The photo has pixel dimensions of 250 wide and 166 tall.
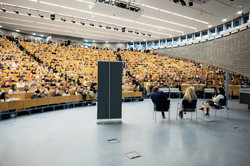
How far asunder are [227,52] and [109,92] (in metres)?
13.9

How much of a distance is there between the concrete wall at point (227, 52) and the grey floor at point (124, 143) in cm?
975

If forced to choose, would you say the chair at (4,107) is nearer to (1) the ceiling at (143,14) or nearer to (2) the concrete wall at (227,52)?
(1) the ceiling at (143,14)

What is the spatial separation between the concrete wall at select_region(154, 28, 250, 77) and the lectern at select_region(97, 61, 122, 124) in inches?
472

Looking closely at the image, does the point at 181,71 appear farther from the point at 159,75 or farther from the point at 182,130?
the point at 182,130

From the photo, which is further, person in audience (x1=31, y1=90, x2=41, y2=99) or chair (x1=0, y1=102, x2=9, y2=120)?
person in audience (x1=31, y1=90, x2=41, y2=99)

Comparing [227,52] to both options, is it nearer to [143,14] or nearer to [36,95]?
[143,14]

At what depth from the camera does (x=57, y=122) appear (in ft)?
14.8

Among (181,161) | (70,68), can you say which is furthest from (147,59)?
(181,161)

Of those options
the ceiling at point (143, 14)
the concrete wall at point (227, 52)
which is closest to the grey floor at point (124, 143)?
the ceiling at point (143, 14)

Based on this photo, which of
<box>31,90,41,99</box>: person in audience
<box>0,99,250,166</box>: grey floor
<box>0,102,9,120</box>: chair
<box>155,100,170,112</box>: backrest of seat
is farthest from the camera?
<box>31,90,41,99</box>: person in audience

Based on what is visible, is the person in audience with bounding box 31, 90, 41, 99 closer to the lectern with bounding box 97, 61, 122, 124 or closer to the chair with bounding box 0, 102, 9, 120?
the chair with bounding box 0, 102, 9, 120

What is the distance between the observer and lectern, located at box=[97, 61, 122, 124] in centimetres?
433

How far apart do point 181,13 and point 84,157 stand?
12508mm

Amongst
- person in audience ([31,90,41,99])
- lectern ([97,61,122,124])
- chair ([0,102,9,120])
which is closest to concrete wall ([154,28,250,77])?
lectern ([97,61,122,124])
